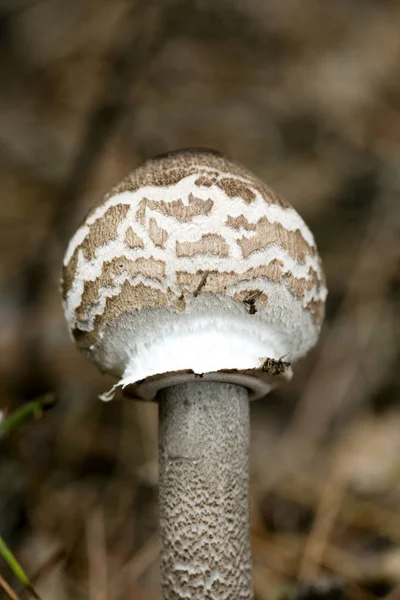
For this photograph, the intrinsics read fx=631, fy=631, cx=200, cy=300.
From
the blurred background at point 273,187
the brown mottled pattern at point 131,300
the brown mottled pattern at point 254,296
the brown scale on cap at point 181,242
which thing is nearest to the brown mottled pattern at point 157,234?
the brown scale on cap at point 181,242

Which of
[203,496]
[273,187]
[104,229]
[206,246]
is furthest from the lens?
[273,187]

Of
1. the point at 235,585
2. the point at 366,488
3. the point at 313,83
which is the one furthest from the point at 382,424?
the point at 313,83

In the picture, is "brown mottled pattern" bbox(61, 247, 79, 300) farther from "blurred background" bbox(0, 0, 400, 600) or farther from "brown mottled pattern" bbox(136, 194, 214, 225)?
"blurred background" bbox(0, 0, 400, 600)

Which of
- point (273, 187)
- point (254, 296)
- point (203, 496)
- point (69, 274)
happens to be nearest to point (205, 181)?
point (254, 296)

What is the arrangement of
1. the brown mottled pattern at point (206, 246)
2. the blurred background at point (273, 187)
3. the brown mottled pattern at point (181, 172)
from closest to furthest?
1. the brown mottled pattern at point (206, 246)
2. the brown mottled pattern at point (181, 172)
3. the blurred background at point (273, 187)

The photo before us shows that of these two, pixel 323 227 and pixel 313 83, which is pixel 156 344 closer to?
pixel 323 227

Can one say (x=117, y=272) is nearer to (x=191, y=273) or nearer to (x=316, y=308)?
(x=191, y=273)

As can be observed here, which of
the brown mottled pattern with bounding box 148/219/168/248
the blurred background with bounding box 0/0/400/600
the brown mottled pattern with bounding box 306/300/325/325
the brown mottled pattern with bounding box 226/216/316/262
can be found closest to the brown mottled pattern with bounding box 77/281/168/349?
the brown mottled pattern with bounding box 148/219/168/248

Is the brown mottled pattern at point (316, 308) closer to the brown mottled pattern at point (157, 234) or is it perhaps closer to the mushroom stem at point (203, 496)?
the mushroom stem at point (203, 496)
